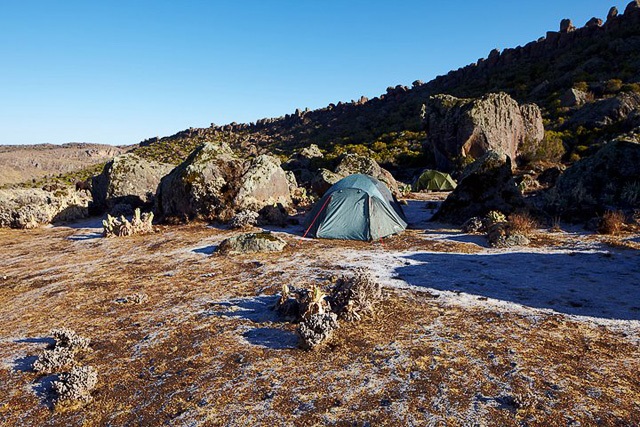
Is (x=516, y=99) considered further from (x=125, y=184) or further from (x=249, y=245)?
(x=249, y=245)

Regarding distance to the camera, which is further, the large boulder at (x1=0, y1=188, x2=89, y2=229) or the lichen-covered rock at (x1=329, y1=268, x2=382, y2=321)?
the large boulder at (x1=0, y1=188, x2=89, y2=229)

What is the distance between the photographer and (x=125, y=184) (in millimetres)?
22391

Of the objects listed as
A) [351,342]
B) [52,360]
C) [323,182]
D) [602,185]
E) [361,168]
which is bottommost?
[52,360]

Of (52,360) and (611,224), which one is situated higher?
(611,224)

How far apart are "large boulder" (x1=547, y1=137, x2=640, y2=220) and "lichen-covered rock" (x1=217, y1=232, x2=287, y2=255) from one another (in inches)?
467

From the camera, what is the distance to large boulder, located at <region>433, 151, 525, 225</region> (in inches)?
612

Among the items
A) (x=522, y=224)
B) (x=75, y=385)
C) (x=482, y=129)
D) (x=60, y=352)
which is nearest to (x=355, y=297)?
(x=75, y=385)

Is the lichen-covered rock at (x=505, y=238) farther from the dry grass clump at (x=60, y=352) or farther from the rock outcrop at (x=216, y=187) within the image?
the dry grass clump at (x=60, y=352)

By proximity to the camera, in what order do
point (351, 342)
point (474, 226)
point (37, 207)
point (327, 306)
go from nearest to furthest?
point (351, 342) → point (327, 306) → point (474, 226) → point (37, 207)

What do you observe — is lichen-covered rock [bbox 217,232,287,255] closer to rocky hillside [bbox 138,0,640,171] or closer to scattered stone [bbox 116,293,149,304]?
scattered stone [bbox 116,293,149,304]

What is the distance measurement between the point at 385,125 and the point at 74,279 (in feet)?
197

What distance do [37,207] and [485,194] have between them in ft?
73.5

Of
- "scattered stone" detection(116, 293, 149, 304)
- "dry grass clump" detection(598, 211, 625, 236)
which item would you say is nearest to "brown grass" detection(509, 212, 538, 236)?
"dry grass clump" detection(598, 211, 625, 236)

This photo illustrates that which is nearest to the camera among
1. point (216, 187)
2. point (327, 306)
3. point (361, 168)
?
point (327, 306)
